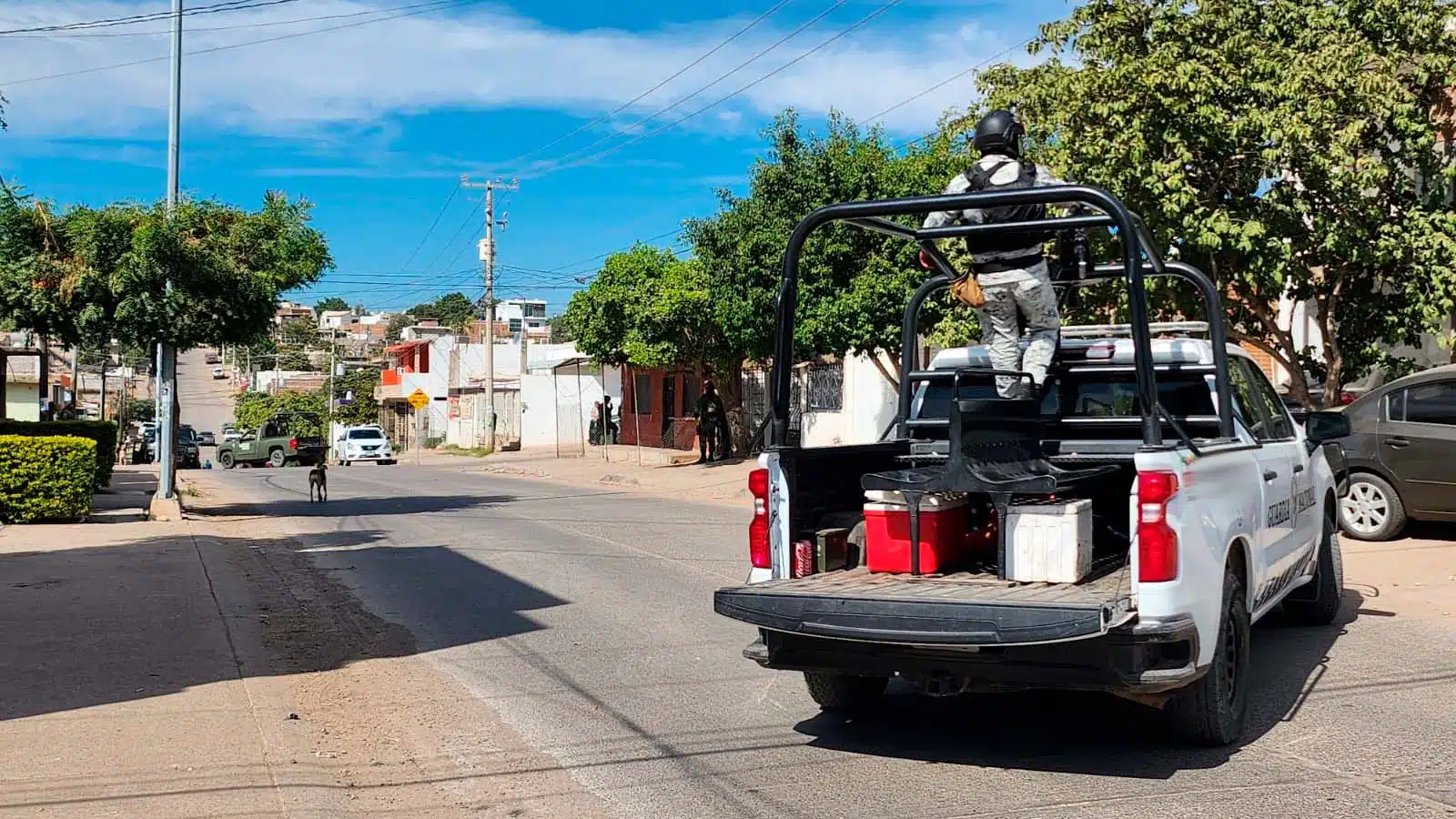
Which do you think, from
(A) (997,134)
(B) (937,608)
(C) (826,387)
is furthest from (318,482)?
Result: (B) (937,608)

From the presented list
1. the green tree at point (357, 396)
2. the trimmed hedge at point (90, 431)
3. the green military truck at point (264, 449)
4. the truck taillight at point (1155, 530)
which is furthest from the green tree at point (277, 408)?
the truck taillight at point (1155, 530)

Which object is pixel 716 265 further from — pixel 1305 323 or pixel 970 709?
pixel 970 709

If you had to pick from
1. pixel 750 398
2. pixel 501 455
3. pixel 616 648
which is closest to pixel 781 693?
pixel 616 648

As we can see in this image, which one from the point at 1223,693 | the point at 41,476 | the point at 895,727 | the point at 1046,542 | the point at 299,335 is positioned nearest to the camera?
the point at 1046,542

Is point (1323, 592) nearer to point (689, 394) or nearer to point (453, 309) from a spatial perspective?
point (689, 394)

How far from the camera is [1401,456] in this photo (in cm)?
1267

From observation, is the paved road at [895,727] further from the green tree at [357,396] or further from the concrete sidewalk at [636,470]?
the green tree at [357,396]

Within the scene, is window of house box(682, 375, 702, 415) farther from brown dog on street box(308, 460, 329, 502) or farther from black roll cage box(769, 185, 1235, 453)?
black roll cage box(769, 185, 1235, 453)

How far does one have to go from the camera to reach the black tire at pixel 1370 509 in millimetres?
12875

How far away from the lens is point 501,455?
49094 millimetres

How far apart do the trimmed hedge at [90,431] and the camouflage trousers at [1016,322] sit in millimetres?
18161

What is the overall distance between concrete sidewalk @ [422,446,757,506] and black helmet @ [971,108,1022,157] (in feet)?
51.0

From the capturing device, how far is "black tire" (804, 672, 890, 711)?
6.59 meters

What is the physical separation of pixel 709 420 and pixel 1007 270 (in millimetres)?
25969
